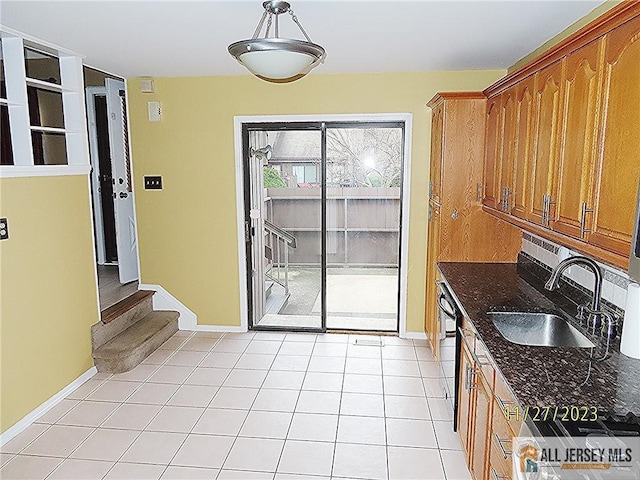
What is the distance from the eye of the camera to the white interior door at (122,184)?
460cm

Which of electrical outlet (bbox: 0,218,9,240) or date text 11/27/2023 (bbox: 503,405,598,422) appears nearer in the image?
date text 11/27/2023 (bbox: 503,405,598,422)

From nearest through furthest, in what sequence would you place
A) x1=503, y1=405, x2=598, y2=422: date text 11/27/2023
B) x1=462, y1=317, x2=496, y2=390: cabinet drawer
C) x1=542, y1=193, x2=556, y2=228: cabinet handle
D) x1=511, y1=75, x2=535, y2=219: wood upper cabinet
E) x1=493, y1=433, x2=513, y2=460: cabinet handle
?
x1=503, y1=405, x2=598, y2=422: date text 11/27/2023 → x1=493, y1=433, x2=513, y2=460: cabinet handle → x1=462, y1=317, x2=496, y2=390: cabinet drawer → x1=542, y1=193, x2=556, y2=228: cabinet handle → x1=511, y1=75, x2=535, y2=219: wood upper cabinet

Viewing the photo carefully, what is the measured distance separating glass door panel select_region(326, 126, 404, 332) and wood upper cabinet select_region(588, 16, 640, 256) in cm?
250

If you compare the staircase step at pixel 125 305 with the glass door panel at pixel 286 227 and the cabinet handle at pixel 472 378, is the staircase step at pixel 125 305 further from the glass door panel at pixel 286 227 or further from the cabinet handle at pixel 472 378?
the cabinet handle at pixel 472 378

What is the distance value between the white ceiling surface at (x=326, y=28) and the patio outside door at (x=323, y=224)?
771mm

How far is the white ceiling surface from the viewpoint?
2.35m

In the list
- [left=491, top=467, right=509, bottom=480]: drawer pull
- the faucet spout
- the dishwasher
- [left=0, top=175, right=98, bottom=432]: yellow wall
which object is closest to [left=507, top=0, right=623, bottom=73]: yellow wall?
the faucet spout

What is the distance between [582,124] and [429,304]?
241 cm

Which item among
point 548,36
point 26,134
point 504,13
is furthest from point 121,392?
point 548,36

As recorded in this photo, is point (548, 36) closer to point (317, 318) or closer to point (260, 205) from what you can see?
point (260, 205)

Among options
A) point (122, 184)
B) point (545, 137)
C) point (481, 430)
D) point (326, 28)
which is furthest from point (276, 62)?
point (122, 184)

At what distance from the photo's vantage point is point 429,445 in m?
2.66

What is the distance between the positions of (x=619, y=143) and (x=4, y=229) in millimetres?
3130

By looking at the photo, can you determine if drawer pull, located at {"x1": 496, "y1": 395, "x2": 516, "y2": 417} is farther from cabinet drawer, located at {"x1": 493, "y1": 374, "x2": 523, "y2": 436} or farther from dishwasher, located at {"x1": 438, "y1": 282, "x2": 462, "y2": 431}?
dishwasher, located at {"x1": 438, "y1": 282, "x2": 462, "y2": 431}
